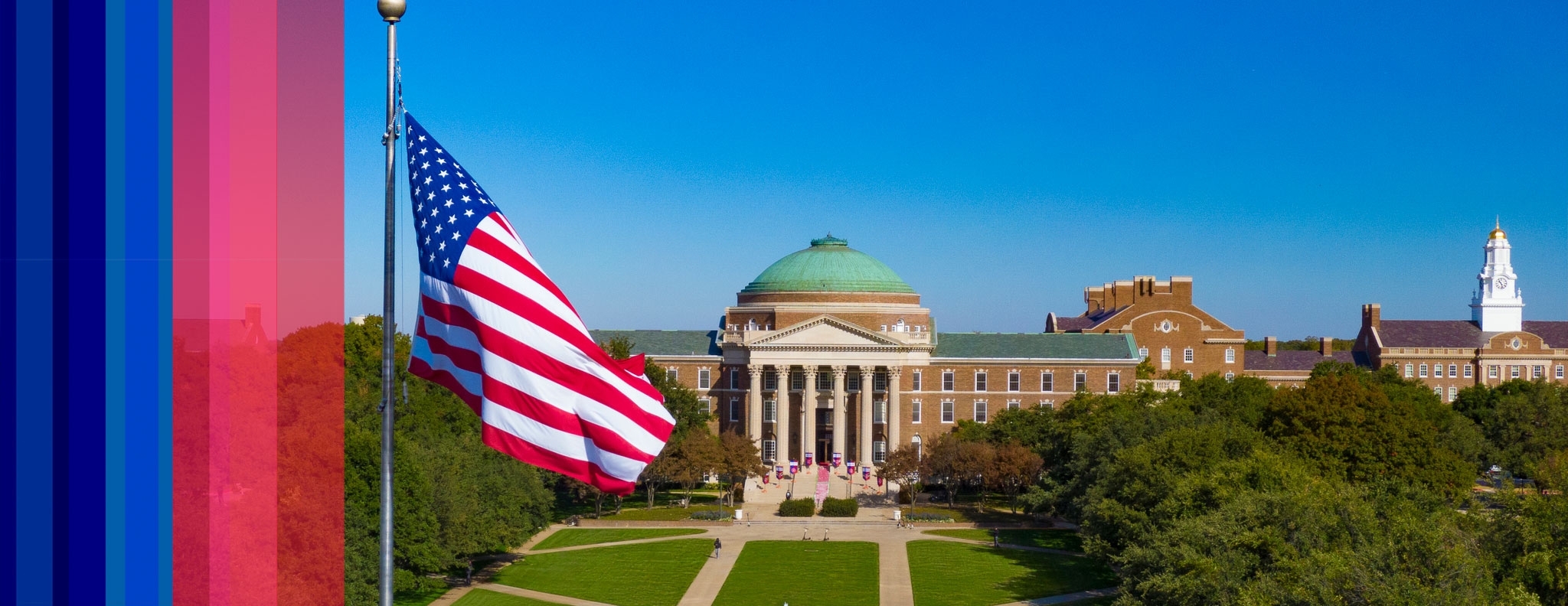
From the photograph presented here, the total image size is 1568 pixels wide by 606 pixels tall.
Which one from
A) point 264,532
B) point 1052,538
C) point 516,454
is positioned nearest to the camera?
point 516,454

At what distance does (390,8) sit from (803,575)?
159ft

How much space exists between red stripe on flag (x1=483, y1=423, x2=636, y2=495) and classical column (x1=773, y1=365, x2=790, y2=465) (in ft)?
290

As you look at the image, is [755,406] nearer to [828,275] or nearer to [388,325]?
[828,275]

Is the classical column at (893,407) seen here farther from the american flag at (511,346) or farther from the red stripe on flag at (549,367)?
the american flag at (511,346)

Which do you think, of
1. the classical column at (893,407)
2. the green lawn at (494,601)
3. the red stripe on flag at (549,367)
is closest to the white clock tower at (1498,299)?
the classical column at (893,407)

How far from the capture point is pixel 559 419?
1806 cm

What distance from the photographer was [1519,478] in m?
97.8

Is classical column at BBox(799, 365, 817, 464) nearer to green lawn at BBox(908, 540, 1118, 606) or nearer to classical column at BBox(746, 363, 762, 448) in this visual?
classical column at BBox(746, 363, 762, 448)

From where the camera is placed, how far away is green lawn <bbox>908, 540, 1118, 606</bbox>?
5641 cm

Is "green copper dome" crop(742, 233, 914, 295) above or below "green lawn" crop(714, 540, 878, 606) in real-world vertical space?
above

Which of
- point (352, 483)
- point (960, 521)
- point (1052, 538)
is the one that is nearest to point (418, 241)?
point (352, 483)

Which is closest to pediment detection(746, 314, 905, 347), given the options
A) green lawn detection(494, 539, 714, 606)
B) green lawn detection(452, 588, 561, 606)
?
green lawn detection(494, 539, 714, 606)

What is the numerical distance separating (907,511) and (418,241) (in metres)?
69.3
